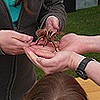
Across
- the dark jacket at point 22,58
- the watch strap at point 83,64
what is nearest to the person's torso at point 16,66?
the dark jacket at point 22,58

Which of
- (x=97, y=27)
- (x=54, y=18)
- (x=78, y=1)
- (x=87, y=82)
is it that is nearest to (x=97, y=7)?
(x=78, y=1)

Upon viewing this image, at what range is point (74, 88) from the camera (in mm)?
1237

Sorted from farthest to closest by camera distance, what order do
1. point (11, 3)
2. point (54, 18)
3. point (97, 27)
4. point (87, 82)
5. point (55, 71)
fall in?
point (97, 27), point (87, 82), point (54, 18), point (11, 3), point (55, 71)

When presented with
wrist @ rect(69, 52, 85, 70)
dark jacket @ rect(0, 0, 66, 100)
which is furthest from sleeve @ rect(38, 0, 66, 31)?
wrist @ rect(69, 52, 85, 70)

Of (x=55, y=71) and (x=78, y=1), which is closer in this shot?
(x=55, y=71)

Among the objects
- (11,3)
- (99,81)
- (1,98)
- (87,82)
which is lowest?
(87,82)

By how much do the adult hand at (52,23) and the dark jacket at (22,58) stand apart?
0.03 m

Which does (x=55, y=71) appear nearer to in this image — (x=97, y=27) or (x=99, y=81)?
(x=99, y=81)

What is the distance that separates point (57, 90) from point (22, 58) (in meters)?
0.44

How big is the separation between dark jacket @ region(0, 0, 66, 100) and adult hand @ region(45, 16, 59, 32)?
3 cm

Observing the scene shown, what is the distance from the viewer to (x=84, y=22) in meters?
5.13

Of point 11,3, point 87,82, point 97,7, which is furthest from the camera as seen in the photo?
point 97,7

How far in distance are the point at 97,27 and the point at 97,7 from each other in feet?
3.16

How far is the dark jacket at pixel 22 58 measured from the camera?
152 cm
